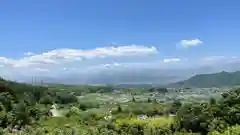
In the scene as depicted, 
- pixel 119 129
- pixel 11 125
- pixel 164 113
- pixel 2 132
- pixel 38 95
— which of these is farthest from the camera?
pixel 38 95

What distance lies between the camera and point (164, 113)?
82.6 metres

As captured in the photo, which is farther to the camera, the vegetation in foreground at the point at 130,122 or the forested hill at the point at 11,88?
the forested hill at the point at 11,88

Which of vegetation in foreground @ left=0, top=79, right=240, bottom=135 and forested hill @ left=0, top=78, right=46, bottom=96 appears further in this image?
forested hill @ left=0, top=78, right=46, bottom=96

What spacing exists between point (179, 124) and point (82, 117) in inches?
766

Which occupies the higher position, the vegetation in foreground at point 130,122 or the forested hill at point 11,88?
A: the forested hill at point 11,88

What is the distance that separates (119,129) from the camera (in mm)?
61469

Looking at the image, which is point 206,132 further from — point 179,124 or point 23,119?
point 23,119

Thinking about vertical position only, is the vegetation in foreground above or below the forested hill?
below

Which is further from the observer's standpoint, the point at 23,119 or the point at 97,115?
the point at 97,115

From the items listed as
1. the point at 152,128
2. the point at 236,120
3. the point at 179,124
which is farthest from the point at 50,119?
the point at 236,120

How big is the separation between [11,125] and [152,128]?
72.0 feet

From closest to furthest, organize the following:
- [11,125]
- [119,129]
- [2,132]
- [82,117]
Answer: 1. [2,132]
2. [11,125]
3. [119,129]
4. [82,117]

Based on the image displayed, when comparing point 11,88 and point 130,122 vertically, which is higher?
point 11,88

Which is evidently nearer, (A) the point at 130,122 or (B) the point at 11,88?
(A) the point at 130,122
